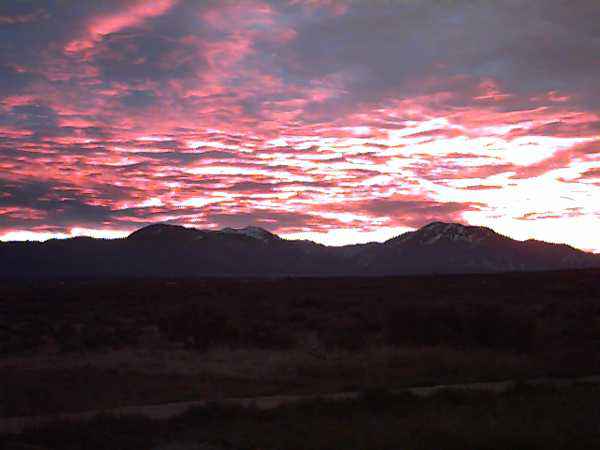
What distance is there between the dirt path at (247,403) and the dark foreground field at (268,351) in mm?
853

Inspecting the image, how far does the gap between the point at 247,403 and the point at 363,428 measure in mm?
2837

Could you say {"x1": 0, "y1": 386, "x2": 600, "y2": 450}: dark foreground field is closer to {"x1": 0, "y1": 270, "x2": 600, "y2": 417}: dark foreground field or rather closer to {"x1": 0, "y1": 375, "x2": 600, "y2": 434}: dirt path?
{"x1": 0, "y1": 375, "x2": 600, "y2": 434}: dirt path

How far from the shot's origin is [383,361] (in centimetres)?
1778

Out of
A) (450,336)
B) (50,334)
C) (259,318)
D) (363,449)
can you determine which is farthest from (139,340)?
(363,449)

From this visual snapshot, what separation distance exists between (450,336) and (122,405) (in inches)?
529

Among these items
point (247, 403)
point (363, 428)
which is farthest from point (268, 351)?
point (363, 428)

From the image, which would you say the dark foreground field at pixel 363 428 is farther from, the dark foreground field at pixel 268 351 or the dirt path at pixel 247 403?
the dark foreground field at pixel 268 351

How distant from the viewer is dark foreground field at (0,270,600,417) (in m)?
14.3

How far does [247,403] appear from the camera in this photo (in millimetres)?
11898

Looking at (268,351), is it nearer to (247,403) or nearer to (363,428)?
(247,403)

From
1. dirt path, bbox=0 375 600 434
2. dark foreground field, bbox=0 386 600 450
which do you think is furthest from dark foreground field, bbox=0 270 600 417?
dark foreground field, bbox=0 386 600 450

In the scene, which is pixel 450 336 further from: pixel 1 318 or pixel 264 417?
pixel 1 318

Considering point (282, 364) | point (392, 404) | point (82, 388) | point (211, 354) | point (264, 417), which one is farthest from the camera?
point (211, 354)

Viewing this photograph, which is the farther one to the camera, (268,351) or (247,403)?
(268,351)
